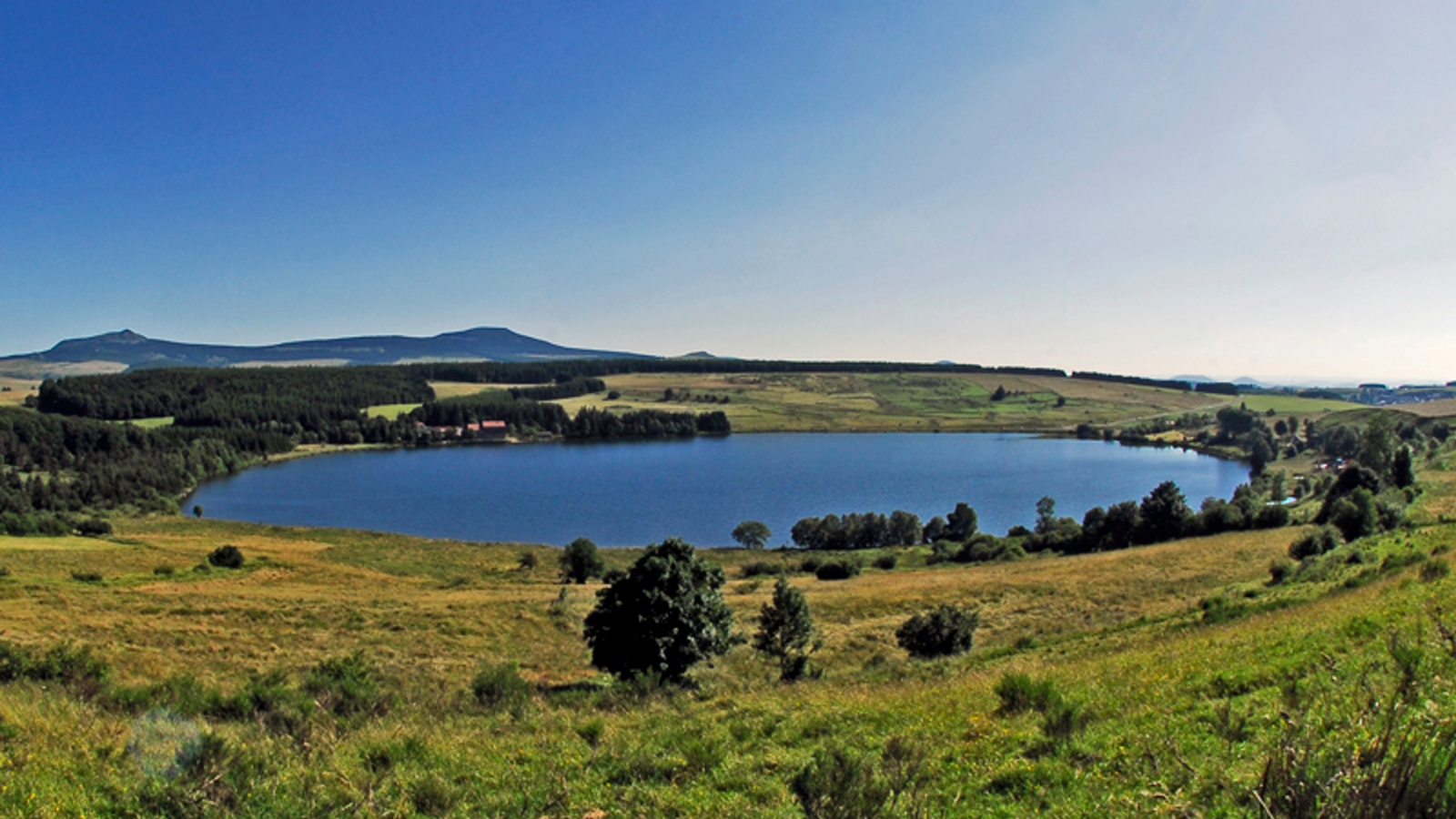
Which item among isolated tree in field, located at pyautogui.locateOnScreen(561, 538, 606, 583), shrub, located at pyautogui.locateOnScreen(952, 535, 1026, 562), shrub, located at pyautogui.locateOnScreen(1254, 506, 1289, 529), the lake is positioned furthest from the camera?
the lake

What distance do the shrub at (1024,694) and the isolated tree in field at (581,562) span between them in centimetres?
3212

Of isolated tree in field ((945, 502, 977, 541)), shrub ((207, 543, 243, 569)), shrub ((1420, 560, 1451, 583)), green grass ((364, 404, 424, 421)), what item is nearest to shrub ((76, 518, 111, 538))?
shrub ((207, 543, 243, 569))

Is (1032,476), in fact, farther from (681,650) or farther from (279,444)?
(279,444)

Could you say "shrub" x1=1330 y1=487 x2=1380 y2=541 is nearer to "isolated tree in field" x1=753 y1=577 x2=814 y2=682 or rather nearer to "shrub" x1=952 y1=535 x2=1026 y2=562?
"shrub" x1=952 y1=535 x2=1026 y2=562

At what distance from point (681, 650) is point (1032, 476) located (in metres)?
95.0

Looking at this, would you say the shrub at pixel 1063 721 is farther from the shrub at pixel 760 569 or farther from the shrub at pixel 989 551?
the shrub at pixel 989 551

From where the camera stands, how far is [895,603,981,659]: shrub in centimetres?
1816

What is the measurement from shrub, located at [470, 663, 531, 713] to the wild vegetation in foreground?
0.19ft

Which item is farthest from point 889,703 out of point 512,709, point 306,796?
point 306,796

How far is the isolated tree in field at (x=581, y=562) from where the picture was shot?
37781 mm

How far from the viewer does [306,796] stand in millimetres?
5648

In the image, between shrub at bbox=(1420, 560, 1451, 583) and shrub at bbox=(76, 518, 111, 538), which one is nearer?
shrub at bbox=(1420, 560, 1451, 583)

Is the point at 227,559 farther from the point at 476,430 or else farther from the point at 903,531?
the point at 476,430

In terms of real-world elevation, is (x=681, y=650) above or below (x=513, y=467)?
above
